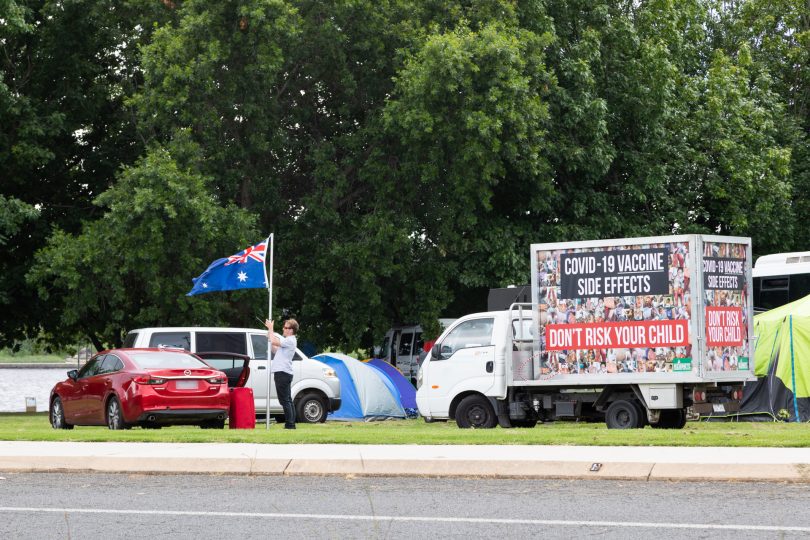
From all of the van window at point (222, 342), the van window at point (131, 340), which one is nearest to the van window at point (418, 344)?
the van window at point (222, 342)

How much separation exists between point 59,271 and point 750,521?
891 inches

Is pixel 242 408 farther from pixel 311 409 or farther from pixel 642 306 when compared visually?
pixel 642 306

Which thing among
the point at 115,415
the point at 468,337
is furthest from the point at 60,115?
the point at 468,337

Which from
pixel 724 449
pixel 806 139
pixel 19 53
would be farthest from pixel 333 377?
pixel 806 139

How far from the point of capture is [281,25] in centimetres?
2827

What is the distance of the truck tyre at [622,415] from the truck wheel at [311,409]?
7084 mm

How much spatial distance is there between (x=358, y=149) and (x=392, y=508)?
2195cm

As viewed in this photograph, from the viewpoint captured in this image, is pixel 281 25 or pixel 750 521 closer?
pixel 750 521

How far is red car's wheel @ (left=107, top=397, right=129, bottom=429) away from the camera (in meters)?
19.7

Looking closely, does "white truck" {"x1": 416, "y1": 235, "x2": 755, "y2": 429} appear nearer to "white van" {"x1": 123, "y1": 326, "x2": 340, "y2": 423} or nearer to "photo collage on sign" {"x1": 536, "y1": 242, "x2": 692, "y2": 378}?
"photo collage on sign" {"x1": 536, "y1": 242, "x2": 692, "y2": 378}

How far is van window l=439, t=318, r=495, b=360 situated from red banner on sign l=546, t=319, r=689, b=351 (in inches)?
54.0

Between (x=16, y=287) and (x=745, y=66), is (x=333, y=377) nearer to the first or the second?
(x=16, y=287)

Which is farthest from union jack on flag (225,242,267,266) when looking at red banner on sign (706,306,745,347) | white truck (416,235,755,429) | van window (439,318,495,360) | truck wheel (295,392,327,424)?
red banner on sign (706,306,745,347)

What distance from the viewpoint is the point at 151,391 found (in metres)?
19.4
